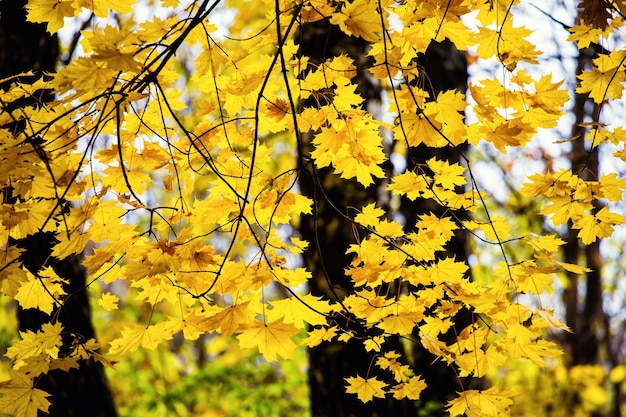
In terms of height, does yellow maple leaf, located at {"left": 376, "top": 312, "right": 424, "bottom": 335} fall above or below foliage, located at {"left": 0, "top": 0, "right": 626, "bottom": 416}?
below

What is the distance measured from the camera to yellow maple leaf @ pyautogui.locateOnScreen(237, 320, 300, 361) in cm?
143

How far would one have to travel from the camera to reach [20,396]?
158 centimetres

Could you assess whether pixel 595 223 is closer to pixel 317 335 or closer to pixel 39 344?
pixel 317 335

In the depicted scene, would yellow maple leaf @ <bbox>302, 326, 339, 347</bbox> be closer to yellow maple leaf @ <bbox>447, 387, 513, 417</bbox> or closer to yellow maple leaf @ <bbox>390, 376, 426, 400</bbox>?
yellow maple leaf @ <bbox>390, 376, 426, 400</bbox>

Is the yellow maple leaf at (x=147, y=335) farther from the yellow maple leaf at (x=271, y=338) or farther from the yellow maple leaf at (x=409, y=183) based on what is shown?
the yellow maple leaf at (x=409, y=183)

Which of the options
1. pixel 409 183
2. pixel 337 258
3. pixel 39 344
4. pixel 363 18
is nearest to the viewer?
pixel 363 18

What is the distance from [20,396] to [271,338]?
780 mm

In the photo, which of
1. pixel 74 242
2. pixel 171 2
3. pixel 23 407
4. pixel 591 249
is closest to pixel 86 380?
pixel 23 407

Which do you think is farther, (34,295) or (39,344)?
(34,295)

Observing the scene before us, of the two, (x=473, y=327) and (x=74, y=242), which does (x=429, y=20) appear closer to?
(x=473, y=327)

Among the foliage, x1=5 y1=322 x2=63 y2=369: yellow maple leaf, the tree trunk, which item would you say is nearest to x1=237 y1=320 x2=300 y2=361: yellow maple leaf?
the foliage

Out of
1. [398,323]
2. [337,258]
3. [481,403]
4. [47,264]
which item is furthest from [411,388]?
[47,264]

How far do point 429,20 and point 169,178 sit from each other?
3.34 ft

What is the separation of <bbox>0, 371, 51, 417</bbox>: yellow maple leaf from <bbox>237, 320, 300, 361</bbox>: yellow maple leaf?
66 centimetres
